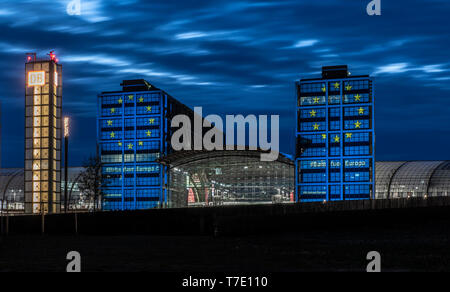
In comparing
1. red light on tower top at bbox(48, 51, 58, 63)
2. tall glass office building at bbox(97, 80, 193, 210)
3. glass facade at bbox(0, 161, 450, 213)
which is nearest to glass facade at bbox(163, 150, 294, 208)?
glass facade at bbox(0, 161, 450, 213)

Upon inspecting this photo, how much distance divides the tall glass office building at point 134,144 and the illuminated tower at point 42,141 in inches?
2236

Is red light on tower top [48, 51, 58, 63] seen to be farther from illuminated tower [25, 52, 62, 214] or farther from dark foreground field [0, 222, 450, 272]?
dark foreground field [0, 222, 450, 272]

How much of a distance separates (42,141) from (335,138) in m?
66.7

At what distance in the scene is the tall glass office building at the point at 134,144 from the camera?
445ft

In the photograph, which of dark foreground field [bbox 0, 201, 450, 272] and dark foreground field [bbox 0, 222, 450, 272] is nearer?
dark foreground field [bbox 0, 222, 450, 272]

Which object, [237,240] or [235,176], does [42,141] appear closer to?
[237,240]

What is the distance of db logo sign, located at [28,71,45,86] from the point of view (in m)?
78.1

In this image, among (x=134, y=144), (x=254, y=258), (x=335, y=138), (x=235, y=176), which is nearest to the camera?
(x=254, y=258)

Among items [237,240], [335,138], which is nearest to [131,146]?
[335,138]

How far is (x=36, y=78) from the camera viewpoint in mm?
78625

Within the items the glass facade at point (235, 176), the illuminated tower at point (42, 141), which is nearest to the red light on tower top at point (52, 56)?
the illuminated tower at point (42, 141)

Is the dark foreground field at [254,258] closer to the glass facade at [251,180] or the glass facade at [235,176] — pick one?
the glass facade at [235,176]
